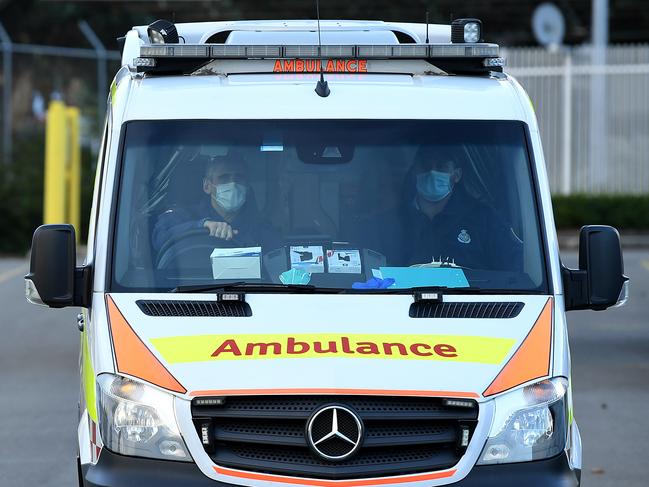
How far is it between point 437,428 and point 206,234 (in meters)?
1.41

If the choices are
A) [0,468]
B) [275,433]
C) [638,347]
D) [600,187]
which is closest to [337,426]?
[275,433]

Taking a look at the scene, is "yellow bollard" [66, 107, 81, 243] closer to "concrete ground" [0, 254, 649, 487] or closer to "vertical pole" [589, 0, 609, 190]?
"concrete ground" [0, 254, 649, 487]

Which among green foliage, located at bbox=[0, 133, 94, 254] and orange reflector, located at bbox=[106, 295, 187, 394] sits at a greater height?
orange reflector, located at bbox=[106, 295, 187, 394]

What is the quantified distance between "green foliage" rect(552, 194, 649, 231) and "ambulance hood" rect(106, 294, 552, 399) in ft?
68.8

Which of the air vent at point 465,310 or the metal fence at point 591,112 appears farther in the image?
the metal fence at point 591,112

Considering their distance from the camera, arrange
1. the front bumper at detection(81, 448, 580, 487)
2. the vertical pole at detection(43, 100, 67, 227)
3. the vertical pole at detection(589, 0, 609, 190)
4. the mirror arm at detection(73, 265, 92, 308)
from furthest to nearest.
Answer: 1. the vertical pole at detection(589, 0, 609, 190)
2. the vertical pole at detection(43, 100, 67, 227)
3. the mirror arm at detection(73, 265, 92, 308)
4. the front bumper at detection(81, 448, 580, 487)

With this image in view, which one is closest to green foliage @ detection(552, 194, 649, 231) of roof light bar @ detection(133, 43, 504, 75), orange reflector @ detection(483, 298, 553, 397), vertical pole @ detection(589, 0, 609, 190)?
vertical pole @ detection(589, 0, 609, 190)

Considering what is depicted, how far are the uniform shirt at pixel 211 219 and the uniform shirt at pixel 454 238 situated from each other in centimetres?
46

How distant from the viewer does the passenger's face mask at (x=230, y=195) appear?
20.1 ft

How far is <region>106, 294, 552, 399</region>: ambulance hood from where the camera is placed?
519 centimetres

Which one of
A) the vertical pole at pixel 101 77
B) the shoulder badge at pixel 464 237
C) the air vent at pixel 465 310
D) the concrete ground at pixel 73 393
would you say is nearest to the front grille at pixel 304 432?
the air vent at pixel 465 310

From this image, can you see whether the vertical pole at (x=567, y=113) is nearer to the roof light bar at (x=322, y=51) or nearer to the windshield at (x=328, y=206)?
the roof light bar at (x=322, y=51)

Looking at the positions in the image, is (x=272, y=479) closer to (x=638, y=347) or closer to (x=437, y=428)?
(x=437, y=428)

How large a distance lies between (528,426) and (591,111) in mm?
23580
